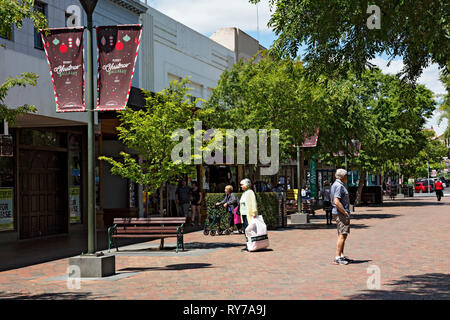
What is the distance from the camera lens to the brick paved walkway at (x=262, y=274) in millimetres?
8438

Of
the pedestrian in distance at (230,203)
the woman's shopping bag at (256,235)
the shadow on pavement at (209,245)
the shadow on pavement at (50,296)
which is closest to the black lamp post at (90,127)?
the shadow on pavement at (50,296)

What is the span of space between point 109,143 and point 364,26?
17.5m

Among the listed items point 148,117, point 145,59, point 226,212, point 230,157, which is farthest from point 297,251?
point 145,59

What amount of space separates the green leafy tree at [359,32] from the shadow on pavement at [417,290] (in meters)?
3.06

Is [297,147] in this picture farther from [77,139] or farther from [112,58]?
[112,58]

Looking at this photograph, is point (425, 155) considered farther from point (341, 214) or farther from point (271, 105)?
point (341, 214)

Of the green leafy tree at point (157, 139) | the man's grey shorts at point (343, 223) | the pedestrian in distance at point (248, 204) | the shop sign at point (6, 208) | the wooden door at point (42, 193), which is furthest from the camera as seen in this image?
the wooden door at point (42, 193)

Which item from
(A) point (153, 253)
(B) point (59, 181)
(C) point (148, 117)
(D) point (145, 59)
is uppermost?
(D) point (145, 59)

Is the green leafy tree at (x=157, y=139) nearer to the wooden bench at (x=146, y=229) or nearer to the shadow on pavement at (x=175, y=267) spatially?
the wooden bench at (x=146, y=229)

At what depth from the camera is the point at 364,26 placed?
849 cm

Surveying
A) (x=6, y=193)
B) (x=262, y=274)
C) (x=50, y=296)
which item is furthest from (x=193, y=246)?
(x=50, y=296)

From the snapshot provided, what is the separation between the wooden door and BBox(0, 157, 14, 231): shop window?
437 mm

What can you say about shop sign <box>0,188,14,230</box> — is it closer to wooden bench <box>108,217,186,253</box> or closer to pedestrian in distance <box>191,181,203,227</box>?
wooden bench <box>108,217,186,253</box>

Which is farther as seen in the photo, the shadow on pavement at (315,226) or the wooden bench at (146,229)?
the shadow on pavement at (315,226)
